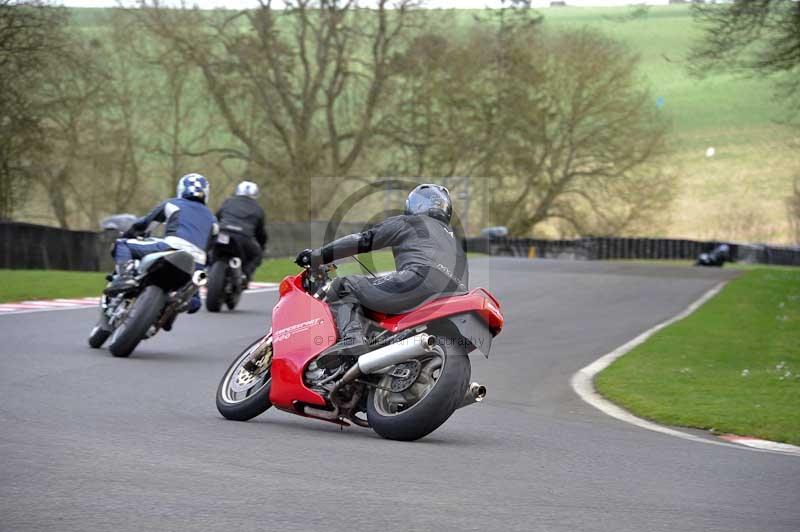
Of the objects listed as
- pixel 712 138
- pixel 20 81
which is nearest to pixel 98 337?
pixel 20 81

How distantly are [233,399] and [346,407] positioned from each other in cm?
93

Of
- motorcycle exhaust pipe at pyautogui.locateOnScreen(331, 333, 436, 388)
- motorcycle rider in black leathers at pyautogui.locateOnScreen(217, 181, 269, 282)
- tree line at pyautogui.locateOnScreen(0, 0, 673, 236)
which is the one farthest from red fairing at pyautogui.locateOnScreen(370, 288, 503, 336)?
tree line at pyautogui.locateOnScreen(0, 0, 673, 236)

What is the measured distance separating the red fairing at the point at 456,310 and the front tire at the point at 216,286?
10.1 meters

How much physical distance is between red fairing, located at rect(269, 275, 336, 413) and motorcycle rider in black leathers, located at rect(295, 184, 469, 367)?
0.26ft

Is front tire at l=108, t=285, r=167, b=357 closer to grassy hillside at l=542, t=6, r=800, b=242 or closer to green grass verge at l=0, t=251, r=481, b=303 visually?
green grass verge at l=0, t=251, r=481, b=303

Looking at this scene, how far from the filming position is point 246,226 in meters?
18.3

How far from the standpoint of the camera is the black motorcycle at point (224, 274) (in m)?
17.9

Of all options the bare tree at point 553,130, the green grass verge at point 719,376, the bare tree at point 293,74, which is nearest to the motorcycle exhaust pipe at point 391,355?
the green grass verge at point 719,376

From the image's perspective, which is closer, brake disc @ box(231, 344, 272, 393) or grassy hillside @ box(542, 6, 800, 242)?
brake disc @ box(231, 344, 272, 393)

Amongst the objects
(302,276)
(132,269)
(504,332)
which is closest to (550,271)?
(504,332)

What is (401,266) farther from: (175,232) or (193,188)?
(193,188)

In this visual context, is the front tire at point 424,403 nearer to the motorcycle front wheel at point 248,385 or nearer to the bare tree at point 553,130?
the motorcycle front wheel at point 248,385

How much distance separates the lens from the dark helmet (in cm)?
814

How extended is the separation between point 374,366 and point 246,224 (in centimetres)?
1081
